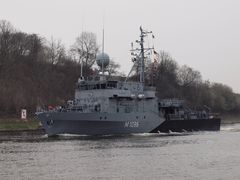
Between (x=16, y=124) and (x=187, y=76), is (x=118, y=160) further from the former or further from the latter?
(x=187, y=76)

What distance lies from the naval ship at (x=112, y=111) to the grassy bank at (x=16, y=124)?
38.8ft

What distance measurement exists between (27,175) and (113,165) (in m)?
6.26

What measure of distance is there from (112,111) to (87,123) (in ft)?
13.9

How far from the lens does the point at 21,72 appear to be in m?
95.1

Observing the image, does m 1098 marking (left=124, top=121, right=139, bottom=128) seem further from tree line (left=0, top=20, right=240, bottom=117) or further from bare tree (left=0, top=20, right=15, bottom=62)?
bare tree (left=0, top=20, right=15, bottom=62)

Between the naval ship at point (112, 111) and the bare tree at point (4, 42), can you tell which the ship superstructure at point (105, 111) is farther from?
the bare tree at point (4, 42)

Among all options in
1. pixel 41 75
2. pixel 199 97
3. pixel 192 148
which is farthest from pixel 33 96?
pixel 199 97

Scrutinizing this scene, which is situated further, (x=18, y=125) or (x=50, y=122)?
(x=18, y=125)

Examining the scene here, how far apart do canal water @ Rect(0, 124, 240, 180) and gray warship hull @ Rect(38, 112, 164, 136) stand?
7401 mm

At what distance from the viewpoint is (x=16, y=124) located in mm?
73375

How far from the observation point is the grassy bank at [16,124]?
71.6 m

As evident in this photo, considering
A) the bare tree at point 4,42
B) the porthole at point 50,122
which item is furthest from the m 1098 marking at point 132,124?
the bare tree at point 4,42

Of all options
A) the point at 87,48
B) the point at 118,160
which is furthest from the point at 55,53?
the point at 118,160

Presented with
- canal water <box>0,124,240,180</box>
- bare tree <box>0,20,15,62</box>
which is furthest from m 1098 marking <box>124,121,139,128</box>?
bare tree <box>0,20,15,62</box>
